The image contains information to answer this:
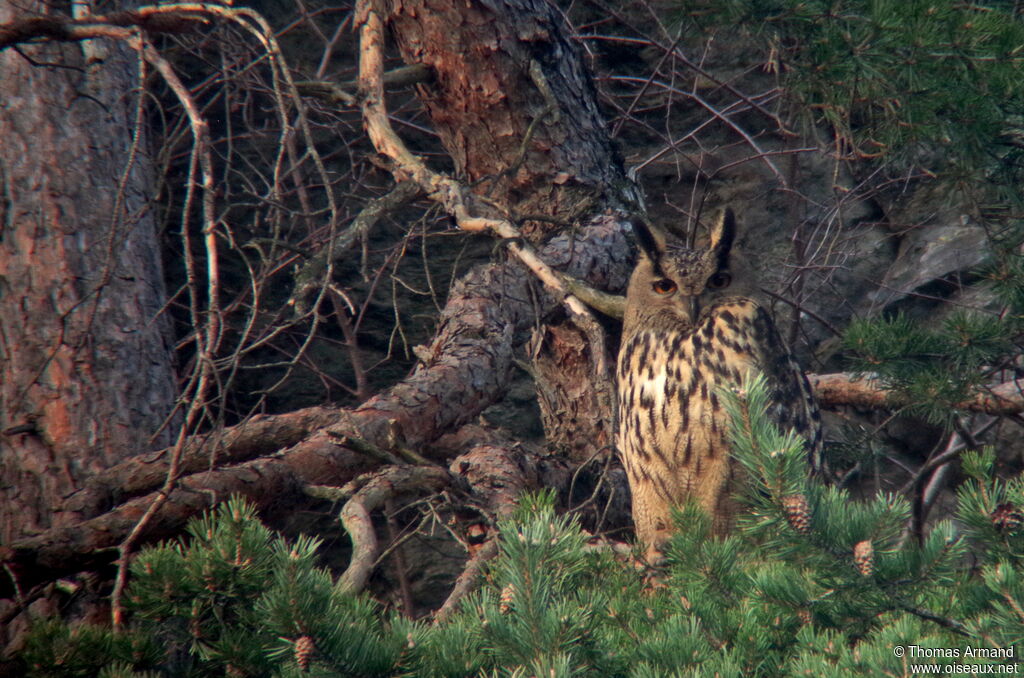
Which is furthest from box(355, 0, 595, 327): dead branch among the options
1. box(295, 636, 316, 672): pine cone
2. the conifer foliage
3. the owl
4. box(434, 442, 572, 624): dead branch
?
box(295, 636, 316, 672): pine cone

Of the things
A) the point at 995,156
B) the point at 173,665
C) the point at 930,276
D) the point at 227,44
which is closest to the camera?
the point at 173,665

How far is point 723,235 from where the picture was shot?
7.55 ft

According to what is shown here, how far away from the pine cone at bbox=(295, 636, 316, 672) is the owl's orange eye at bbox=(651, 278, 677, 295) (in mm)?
1636

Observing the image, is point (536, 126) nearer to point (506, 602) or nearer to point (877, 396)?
point (877, 396)

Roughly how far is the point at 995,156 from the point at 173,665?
6.37 ft

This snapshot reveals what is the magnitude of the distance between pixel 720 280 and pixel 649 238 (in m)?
0.25

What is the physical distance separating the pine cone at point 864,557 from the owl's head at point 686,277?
1.31 meters

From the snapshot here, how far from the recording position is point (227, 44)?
119 inches

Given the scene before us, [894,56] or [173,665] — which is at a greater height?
[894,56]

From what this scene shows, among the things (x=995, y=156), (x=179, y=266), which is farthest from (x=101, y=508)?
(x=995, y=156)

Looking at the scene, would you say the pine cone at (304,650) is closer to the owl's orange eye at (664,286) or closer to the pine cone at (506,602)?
the pine cone at (506,602)

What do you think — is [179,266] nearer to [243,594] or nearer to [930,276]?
[243,594]

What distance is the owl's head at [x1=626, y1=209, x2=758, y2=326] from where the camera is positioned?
2312 mm

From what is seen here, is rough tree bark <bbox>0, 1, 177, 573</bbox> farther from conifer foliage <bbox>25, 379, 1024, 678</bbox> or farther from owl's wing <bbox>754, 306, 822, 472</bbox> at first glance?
owl's wing <bbox>754, 306, 822, 472</bbox>
